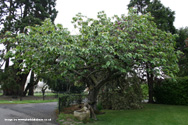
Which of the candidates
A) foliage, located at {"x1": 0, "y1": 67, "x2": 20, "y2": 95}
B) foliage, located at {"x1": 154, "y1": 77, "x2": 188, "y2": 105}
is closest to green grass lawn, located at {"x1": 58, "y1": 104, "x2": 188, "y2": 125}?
foliage, located at {"x1": 154, "y1": 77, "x2": 188, "y2": 105}

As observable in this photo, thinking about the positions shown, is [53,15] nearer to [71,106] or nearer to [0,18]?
[0,18]

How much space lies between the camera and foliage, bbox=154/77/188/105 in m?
15.6

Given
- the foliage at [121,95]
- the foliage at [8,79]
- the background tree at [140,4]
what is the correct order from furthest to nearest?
the foliage at [8,79], the background tree at [140,4], the foliage at [121,95]

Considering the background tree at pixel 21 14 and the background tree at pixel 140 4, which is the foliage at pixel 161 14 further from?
the background tree at pixel 21 14

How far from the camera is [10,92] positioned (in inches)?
950

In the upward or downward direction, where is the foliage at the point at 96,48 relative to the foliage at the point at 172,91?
upward

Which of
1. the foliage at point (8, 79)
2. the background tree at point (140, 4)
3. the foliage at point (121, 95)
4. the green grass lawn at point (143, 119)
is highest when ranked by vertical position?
the background tree at point (140, 4)

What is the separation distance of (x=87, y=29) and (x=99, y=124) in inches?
191

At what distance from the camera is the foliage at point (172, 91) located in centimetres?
1558

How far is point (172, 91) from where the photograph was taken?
1636 cm

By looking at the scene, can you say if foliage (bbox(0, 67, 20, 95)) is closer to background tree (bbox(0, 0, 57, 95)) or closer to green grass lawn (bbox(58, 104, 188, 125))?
background tree (bbox(0, 0, 57, 95))

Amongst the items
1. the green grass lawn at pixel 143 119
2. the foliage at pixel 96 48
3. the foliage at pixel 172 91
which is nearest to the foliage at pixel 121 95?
the green grass lawn at pixel 143 119

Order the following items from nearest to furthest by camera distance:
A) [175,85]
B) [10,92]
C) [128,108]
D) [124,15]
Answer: [124,15] → [128,108] → [175,85] → [10,92]

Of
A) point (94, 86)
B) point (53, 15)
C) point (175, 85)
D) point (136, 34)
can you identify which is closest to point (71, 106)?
point (94, 86)
